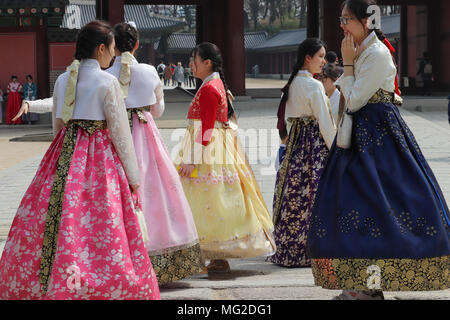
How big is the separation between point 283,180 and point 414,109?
16.1 meters

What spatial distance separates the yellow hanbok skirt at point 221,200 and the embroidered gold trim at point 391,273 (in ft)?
4.65

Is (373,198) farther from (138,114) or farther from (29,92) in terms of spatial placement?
(29,92)

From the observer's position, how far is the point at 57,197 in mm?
3723

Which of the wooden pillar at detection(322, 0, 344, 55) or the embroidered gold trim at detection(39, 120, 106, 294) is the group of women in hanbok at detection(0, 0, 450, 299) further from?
the wooden pillar at detection(322, 0, 344, 55)

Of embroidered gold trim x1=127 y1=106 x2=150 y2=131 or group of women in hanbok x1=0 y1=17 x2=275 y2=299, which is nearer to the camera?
group of women in hanbok x1=0 y1=17 x2=275 y2=299

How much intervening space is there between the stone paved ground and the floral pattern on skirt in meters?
0.14

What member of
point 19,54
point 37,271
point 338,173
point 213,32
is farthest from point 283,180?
point 213,32

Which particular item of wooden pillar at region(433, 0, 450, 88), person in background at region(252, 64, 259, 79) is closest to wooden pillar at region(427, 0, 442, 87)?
wooden pillar at region(433, 0, 450, 88)

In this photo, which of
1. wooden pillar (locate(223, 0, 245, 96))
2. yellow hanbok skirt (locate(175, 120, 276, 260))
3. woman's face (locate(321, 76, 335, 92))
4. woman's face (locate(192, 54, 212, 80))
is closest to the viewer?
yellow hanbok skirt (locate(175, 120, 276, 260))

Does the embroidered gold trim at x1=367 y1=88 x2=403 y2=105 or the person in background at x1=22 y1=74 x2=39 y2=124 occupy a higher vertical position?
the embroidered gold trim at x1=367 y1=88 x2=403 y2=105

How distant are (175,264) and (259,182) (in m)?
4.78

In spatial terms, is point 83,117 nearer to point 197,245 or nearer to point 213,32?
point 197,245

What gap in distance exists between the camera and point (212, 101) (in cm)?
499

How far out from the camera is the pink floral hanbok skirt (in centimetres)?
357
